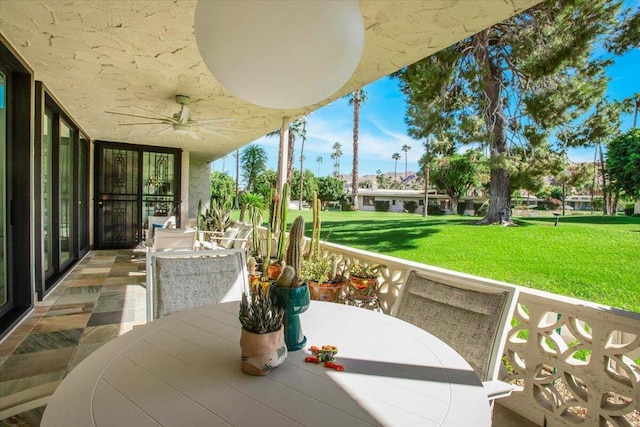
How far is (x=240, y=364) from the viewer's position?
3.09ft

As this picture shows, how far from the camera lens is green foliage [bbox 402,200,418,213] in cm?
3272

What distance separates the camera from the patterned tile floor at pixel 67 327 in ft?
6.61

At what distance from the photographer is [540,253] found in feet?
24.9

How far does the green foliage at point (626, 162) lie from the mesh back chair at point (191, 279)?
9.59 m

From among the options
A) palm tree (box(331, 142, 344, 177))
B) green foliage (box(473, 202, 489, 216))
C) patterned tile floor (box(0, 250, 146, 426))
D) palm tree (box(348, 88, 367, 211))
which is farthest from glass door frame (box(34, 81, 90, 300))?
palm tree (box(331, 142, 344, 177))

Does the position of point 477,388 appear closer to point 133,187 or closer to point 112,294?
point 112,294

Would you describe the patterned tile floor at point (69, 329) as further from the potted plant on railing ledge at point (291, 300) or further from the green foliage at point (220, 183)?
the green foliage at point (220, 183)

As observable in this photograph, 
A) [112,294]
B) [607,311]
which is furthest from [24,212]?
[607,311]

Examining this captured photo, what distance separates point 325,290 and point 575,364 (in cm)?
167

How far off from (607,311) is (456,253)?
7027mm

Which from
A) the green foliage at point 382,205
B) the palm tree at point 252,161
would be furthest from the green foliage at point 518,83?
the green foliage at point 382,205

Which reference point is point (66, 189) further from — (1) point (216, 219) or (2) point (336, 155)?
(2) point (336, 155)

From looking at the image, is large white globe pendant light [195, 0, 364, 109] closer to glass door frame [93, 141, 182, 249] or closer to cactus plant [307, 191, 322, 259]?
cactus plant [307, 191, 322, 259]

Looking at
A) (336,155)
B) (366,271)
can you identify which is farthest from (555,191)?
(336,155)
